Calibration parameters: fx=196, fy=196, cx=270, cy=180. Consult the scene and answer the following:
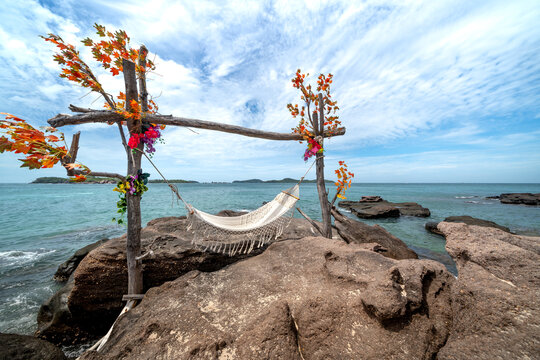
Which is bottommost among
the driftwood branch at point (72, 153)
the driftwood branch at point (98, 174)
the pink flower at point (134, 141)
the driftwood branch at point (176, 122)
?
the driftwood branch at point (98, 174)

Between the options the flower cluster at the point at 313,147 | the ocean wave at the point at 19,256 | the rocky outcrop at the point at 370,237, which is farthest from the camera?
the ocean wave at the point at 19,256

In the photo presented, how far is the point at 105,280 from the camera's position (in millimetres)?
2357

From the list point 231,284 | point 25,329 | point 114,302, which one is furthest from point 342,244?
point 25,329

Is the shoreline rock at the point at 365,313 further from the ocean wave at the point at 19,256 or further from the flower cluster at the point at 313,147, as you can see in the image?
the ocean wave at the point at 19,256

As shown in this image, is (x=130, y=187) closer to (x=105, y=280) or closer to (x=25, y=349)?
(x=105, y=280)

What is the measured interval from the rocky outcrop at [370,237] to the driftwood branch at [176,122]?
267cm

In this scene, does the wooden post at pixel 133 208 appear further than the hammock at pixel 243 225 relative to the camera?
No

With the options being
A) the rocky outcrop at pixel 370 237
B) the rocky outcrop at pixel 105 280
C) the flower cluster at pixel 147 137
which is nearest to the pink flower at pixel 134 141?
the flower cluster at pixel 147 137

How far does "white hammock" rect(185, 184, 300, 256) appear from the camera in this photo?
2355 mm

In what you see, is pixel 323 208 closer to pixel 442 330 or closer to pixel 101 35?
pixel 442 330

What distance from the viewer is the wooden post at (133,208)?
2109mm

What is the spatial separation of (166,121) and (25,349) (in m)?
2.55

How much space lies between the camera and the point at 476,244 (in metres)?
1.70

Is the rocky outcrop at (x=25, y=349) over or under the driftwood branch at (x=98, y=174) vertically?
under
